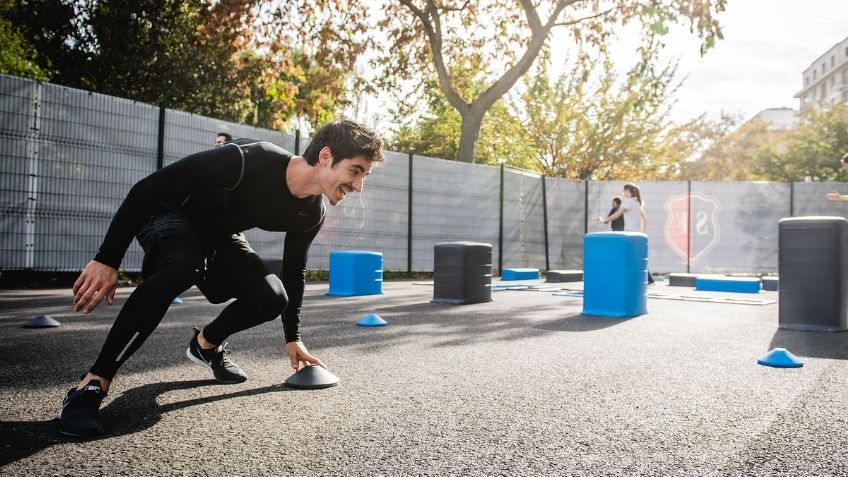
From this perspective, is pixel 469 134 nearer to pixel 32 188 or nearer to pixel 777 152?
pixel 32 188

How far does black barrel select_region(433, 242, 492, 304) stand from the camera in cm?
885

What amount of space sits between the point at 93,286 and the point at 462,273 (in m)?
6.62

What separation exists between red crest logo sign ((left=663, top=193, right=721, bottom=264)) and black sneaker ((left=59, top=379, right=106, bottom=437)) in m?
17.6

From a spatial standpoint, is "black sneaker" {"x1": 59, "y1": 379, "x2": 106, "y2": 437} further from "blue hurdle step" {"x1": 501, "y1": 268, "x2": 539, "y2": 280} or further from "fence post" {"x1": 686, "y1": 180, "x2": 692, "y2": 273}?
"fence post" {"x1": 686, "y1": 180, "x2": 692, "y2": 273}

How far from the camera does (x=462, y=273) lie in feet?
29.0

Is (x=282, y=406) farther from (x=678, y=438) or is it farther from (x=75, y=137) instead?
(x=75, y=137)

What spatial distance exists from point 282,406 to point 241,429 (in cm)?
42

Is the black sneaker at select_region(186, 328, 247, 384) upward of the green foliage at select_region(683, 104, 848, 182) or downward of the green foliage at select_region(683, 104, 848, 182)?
downward

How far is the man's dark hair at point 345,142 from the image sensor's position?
3.01m

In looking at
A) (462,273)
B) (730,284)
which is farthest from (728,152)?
(462,273)

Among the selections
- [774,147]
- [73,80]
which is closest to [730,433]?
[73,80]

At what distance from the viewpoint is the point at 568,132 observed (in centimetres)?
2977

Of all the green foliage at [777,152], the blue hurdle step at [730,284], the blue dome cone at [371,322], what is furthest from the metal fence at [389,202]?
the green foliage at [777,152]

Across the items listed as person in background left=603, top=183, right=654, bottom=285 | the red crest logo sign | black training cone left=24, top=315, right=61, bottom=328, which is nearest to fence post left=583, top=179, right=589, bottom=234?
the red crest logo sign
